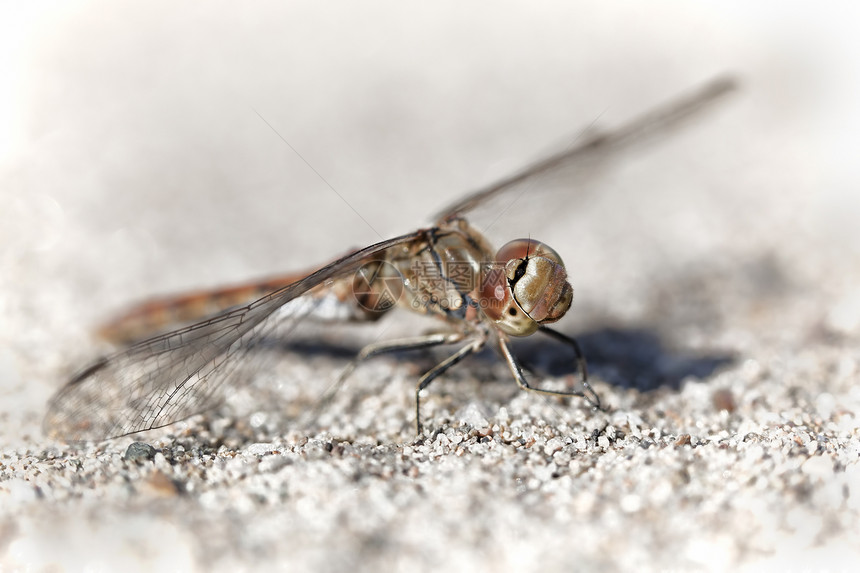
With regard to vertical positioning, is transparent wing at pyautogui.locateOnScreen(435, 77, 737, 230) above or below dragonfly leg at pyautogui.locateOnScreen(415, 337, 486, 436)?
above

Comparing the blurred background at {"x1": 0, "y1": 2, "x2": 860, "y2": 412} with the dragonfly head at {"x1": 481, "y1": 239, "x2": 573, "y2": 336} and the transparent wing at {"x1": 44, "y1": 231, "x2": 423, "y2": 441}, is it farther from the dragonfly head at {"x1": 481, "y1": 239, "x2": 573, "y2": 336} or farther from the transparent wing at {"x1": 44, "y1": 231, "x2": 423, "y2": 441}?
the dragonfly head at {"x1": 481, "y1": 239, "x2": 573, "y2": 336}

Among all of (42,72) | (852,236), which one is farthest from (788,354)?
(42,72)

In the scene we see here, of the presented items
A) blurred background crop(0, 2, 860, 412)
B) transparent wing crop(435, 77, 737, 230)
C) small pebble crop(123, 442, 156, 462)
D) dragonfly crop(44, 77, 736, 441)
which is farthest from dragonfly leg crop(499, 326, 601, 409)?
small pebble crop(123, 442, 156, 462)

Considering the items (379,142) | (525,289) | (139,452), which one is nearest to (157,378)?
(139,452)

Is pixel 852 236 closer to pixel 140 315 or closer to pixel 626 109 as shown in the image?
pixel 626 109

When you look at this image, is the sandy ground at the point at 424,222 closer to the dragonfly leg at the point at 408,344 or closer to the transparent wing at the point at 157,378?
the transparent wing at the point at 157,378
